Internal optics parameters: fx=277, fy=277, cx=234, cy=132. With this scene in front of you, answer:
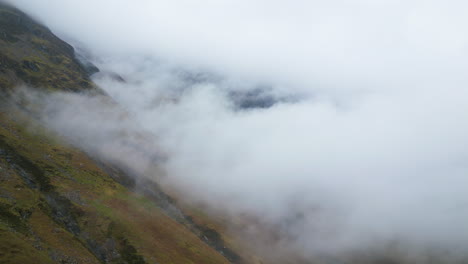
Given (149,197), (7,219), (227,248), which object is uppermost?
(149,197)

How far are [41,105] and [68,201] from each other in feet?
373

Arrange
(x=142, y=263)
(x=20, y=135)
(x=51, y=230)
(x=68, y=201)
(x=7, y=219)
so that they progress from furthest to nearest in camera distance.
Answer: (x=20, y=135)
(x=68, y=201)
(x=142, y=263)
(x=51, y=230)
(x=7, y=219)

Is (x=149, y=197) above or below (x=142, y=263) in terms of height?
above

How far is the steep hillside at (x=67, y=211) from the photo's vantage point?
259ft

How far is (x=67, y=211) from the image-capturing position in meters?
107

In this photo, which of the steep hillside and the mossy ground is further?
the steep hillside

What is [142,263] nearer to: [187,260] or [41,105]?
[187,260]

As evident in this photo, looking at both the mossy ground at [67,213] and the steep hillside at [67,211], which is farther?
the steep hillside at [67,211]

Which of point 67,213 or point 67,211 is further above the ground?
point 67,211

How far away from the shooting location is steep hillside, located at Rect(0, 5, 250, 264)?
79062 millimetres

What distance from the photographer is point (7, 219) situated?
251ft

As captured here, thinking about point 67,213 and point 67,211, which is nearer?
point 67,213

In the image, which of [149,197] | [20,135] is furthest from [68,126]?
[149,197]

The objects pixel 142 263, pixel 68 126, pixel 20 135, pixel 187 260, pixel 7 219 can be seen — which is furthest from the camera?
pixel 68 126
